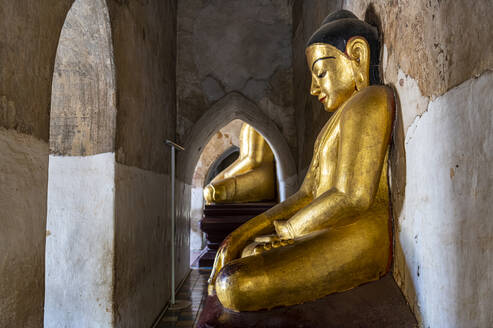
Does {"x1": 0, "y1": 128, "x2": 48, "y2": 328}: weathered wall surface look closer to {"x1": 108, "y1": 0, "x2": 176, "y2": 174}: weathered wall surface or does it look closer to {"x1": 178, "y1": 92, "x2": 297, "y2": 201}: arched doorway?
{"x1": 108, "y1": 0, "x2": 176, "y2": 174}: weathered wall surface

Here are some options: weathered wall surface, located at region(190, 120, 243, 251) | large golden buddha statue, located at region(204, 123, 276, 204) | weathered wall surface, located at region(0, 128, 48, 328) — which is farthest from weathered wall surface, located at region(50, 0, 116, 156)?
weathered wall surface, located at region(190, 120, 243, 251)

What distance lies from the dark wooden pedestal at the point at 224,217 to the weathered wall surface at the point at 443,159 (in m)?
2.69

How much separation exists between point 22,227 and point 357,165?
1209 mm

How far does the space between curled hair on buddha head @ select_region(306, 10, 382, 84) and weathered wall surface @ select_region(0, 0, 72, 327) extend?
3.80 feet

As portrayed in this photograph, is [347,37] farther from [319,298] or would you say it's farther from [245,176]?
[245,176]

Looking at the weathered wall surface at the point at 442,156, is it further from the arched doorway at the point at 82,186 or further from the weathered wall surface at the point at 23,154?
the arched doorway at the point at 82,186

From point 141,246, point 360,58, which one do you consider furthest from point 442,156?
point 141,246

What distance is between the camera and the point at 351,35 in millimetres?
1481

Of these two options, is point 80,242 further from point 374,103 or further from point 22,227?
point 374,103

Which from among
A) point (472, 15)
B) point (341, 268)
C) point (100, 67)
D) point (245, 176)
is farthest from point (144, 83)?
point (472, 15)

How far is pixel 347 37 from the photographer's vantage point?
149cm

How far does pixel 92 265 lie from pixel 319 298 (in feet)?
5.39

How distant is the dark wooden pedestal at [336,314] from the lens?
3.60ft

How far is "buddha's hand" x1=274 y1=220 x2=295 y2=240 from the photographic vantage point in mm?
1445
